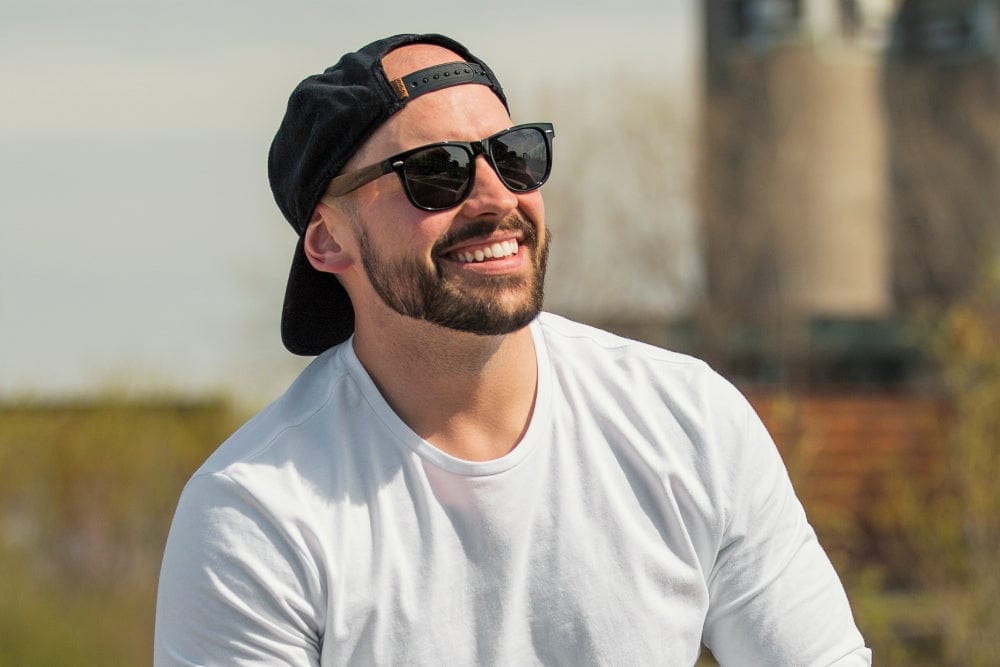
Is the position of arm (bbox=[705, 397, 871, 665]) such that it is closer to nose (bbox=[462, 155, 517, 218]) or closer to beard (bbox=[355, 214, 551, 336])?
beard (bbox=[355, 214, 551, 336])

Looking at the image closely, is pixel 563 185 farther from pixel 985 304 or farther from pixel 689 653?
pixel 689 653

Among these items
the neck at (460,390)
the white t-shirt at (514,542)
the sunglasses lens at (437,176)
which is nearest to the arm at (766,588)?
the white t-shirt at (514,542)

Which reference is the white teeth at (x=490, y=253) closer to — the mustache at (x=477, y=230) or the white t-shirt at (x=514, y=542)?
the mustache at (x=477, y=230)

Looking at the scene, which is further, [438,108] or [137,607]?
[137,607]

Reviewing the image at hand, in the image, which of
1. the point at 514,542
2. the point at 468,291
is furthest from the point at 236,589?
the point at 468,291

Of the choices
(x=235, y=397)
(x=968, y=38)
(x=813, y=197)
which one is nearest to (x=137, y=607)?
(x=235, y=397)

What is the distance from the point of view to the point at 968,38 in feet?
72.1

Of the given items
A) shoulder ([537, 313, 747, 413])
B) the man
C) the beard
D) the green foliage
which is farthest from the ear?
the green foliage

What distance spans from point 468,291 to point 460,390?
0.20m

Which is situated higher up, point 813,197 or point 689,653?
point 689,653

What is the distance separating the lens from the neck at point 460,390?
8.07 feet

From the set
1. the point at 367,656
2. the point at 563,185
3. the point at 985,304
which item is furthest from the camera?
the point at 563,185

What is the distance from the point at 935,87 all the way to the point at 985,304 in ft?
45.3

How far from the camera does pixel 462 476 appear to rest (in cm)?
240
